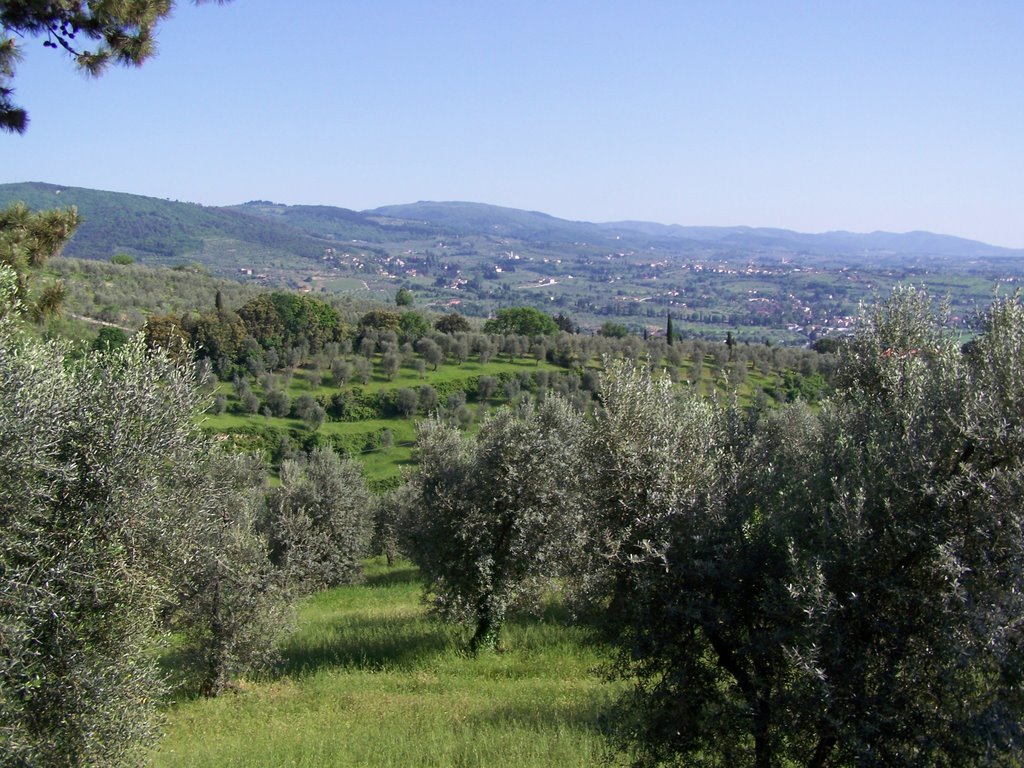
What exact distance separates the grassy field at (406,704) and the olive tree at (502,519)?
1.72 meters

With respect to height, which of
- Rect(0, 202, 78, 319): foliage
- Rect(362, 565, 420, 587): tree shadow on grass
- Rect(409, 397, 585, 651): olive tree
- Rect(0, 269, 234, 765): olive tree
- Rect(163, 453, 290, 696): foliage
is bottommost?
Rect(362, 565, 420, 587): tree shadow on grass

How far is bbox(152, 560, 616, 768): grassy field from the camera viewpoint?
1350 cm

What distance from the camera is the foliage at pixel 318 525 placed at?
3125 cm

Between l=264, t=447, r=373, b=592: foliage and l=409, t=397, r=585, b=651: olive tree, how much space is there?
40.4ft

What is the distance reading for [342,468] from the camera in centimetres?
3744

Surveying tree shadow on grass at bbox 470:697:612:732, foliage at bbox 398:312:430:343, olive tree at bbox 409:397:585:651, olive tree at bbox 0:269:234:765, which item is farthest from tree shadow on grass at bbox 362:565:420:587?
foliage at bbox 398:312:430:343

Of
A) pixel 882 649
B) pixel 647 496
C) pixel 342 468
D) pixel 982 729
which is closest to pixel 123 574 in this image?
pixel 647 496

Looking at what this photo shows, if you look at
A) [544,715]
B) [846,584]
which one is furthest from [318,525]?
[846,584]

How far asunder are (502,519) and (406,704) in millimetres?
4928

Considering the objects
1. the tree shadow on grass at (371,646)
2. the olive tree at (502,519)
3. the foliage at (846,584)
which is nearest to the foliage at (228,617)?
the tree shadow on grass at (371,646)

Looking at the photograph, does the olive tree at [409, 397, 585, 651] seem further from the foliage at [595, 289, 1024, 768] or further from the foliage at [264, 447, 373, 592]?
the foliage at [264, 447, 373, 592]

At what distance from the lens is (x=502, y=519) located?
1936cm

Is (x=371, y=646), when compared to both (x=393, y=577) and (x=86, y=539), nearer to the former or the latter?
(x=86, y=539)

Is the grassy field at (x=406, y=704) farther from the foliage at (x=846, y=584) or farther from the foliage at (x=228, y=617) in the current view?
the foliage at (x=846, y=584)
